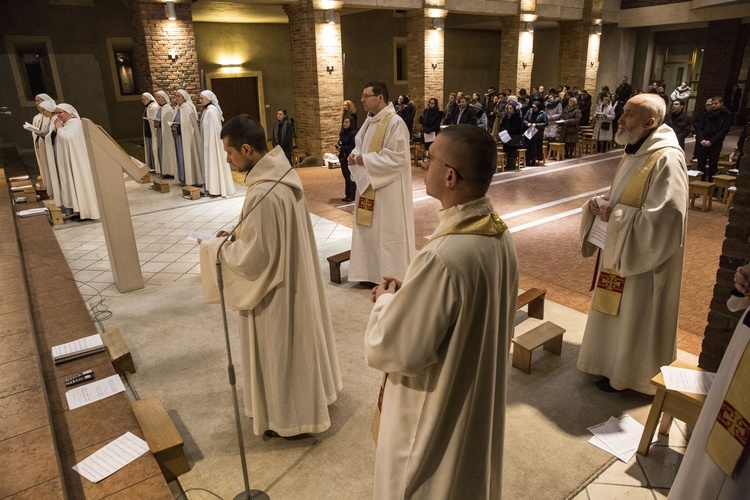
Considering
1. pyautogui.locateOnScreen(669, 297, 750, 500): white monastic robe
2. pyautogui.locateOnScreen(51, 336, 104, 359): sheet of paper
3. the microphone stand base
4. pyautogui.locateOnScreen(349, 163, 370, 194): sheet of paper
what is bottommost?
the microphone stand base

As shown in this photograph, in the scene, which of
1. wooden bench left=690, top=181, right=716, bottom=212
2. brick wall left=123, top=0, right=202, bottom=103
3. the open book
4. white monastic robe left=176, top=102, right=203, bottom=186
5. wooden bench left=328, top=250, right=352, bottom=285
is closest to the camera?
the open book

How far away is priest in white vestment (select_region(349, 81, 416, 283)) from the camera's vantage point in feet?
16.8

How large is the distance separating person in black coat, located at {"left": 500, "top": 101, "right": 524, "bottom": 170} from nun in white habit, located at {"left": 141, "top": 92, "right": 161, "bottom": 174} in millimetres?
7990

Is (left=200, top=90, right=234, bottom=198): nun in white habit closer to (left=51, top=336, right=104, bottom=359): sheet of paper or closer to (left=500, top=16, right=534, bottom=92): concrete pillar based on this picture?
(left=51, top=336, right=104, bottom=359): sheet of paper

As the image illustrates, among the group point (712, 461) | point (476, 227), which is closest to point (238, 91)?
point (476, 227)

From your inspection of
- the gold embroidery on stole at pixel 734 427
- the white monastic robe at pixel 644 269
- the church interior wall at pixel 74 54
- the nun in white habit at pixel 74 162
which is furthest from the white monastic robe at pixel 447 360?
the church interior wall at pixel 74 54

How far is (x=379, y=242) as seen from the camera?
5465 mm

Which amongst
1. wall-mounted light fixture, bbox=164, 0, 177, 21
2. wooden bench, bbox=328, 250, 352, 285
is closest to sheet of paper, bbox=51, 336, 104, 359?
wooden bench, bbox=328, 250, 352, 285

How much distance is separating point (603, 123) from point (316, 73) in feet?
26.8

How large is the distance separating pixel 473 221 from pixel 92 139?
4815 mm

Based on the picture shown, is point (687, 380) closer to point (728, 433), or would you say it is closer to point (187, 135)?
point (728, 433)

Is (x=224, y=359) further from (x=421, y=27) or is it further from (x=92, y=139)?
(x=421, y=27)

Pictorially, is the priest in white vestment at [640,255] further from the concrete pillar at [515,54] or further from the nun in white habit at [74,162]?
the concrete pillar at [515,54]

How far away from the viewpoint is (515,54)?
17.6m
